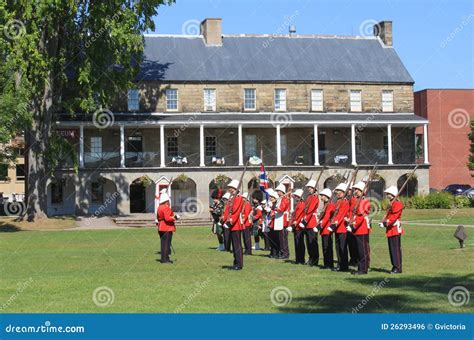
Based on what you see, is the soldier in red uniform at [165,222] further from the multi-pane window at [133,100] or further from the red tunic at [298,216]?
the multi-pane window at [133,100]

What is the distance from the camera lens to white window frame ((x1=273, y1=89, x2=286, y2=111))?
5797 centimetres

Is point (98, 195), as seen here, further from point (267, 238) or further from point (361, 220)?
point (361, 220)

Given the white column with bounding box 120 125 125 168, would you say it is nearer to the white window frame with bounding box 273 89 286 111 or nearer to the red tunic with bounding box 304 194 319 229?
the white window frame with bounding box 273 89 286 111

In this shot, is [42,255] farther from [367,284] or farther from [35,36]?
[35,36]

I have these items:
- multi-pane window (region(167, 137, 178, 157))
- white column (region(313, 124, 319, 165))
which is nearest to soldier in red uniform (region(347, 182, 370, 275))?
white column (region(313, 124, 319, 165))

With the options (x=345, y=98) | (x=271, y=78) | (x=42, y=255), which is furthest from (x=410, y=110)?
(x=42, y=255)

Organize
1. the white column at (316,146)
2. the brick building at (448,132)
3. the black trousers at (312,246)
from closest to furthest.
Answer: the black trousers at (312,246) < the white column at (316,146) < the brick building at (448,132)

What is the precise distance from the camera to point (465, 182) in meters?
78.2

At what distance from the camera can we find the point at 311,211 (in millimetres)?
20266

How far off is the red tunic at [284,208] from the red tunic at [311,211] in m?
2.49

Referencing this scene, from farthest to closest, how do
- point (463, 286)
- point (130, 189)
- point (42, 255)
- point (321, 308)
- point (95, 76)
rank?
1. point (130, 189)
2. point (95, 76)
3. point (42, 255)
4. point (463, 286)
5. point (321, 308)

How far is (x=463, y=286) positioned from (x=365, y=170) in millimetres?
41560

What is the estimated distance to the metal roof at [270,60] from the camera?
188 feet

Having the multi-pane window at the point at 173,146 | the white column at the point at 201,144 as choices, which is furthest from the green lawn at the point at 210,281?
the multi-pane window at the point at 173,146
